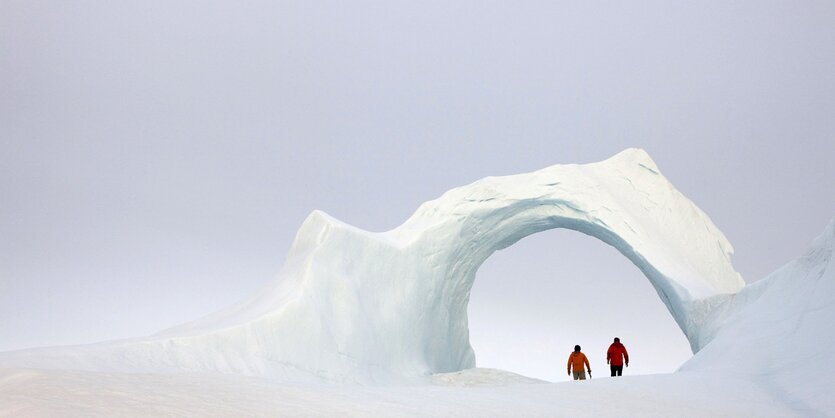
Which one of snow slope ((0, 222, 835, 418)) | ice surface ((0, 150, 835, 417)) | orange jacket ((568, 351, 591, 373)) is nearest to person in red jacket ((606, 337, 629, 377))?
orange jacket ((568, 351, 591, 373))

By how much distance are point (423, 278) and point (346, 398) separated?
9.64 meters

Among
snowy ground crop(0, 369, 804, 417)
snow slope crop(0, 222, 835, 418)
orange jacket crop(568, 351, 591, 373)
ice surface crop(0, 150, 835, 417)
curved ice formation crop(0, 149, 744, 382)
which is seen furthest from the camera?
orange jacket crop(568, 351, 591, 373)

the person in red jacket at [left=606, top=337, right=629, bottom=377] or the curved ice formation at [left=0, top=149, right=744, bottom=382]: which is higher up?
the curved ice formation at [left=0, top=149, right=744, bottom=382]

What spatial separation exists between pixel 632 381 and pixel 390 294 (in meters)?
6.99

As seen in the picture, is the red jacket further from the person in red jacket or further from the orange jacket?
the orange jacket

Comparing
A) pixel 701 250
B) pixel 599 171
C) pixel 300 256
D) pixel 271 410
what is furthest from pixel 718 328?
pixel 271 410

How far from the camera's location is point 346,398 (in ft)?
17.6

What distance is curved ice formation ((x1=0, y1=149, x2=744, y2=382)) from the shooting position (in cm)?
1082

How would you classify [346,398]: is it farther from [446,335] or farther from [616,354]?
[446,335]

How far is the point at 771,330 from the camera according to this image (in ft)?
32.3

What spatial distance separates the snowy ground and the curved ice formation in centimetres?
444

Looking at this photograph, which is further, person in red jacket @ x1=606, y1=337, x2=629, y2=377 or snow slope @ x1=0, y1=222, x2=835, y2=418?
person in red jacket @ x1=606, y1=337, x2=629, y2=377

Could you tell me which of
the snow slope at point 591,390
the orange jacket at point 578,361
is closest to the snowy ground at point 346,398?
the snow slope at point 591,390

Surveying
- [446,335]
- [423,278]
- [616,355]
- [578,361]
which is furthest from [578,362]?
[446,335]
